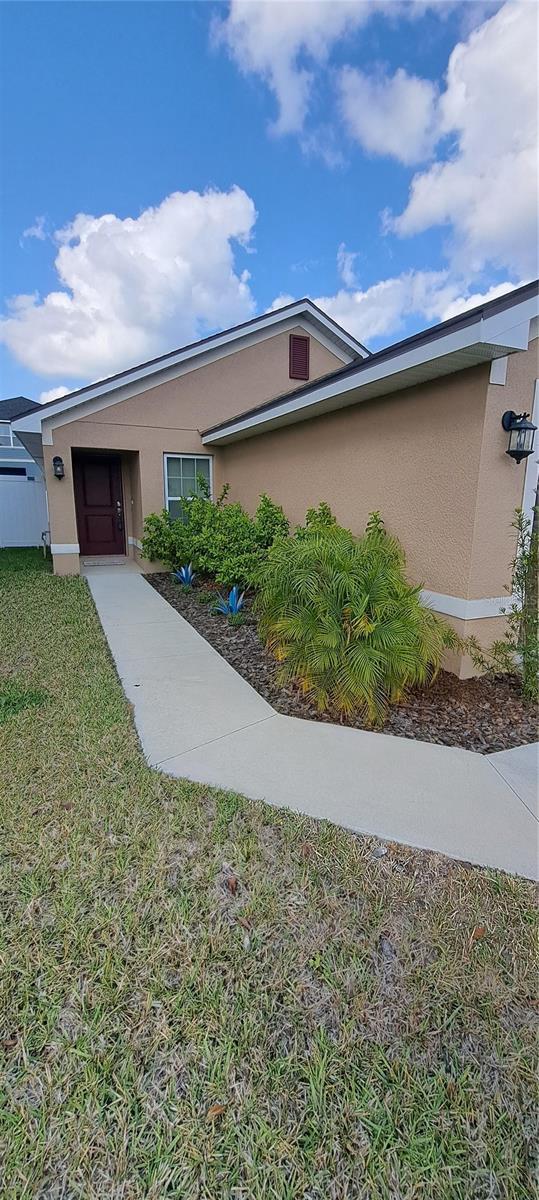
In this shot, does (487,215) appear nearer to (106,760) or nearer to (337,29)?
(337,29)

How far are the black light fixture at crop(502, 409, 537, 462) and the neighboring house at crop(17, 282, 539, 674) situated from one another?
0.08m

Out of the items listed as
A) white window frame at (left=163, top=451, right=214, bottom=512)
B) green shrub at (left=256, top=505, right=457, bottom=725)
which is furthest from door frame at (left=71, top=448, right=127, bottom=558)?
green shrub at (left=256, top=505, right=457, bottom=725)

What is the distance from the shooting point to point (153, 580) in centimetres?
1024

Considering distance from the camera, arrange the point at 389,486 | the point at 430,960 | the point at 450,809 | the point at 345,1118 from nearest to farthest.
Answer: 1. the point at 345,1118
2. the point at 430,960
3. the point at 450,809
4. the point at 389,486

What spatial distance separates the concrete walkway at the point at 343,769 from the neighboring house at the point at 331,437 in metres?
1.74

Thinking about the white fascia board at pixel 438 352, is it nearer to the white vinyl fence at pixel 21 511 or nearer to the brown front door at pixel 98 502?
the brown front door at pixel 98 502

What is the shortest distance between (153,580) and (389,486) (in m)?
5.84

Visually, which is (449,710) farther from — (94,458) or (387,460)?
(94,458)

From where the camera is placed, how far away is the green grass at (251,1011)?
143 centimetres

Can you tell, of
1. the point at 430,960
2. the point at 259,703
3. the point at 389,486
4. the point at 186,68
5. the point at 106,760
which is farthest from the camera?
the point at 186,68

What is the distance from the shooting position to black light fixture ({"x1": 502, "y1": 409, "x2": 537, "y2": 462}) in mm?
4445

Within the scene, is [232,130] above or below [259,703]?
above

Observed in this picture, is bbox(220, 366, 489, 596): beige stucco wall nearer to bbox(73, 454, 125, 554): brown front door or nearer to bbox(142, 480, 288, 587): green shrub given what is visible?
bbox(142, 480, 288, 587): green shrub

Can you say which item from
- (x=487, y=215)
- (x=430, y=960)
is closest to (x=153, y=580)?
(x=487, y=215)
